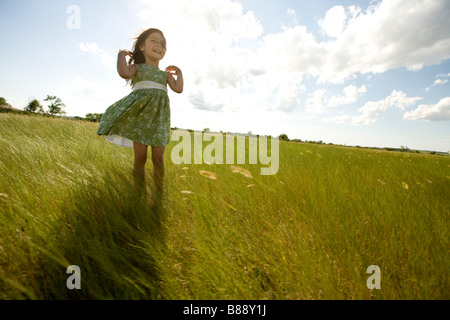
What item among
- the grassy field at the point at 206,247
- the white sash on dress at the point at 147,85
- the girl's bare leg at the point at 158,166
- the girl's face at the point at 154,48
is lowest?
the grassy field at the point at 206,247

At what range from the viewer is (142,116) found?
2102 millimetres

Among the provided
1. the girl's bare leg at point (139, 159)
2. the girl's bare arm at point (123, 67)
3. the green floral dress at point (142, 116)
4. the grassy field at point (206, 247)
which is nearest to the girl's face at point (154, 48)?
the green floral dress at point (142, 116)

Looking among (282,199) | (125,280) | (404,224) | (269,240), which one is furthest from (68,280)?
(404,224)

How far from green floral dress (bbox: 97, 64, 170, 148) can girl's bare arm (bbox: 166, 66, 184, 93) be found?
93mm

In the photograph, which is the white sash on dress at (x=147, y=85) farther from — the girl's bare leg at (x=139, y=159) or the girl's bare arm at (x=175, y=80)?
the girl's bare leg at (x=139, y=159)

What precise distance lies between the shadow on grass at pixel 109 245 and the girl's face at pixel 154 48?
150cm

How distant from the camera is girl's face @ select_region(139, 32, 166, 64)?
221 cm

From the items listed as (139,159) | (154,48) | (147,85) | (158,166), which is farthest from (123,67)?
(158,166)

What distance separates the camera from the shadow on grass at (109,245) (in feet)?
2.82

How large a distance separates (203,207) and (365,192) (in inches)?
60.5

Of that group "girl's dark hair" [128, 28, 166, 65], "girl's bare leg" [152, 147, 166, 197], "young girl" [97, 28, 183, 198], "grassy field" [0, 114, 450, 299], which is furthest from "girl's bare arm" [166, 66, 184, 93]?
"grassy field" [0, 114, 450, 299]

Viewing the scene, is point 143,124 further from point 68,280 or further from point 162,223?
point 68,280

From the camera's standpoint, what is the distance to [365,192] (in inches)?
73.6

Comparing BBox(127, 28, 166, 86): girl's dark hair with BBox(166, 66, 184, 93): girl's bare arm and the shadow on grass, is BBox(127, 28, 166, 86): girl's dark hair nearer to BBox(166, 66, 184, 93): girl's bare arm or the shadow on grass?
BBox(166, 66, 184, 93): girl's bare arm
